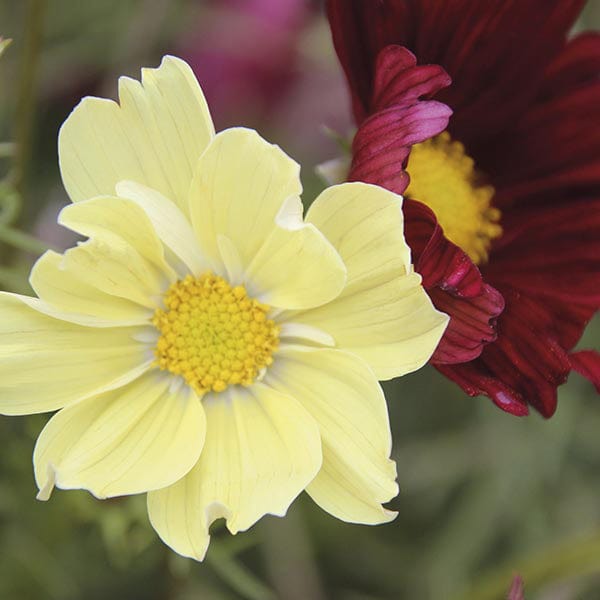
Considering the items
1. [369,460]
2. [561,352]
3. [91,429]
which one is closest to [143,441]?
[91,429]

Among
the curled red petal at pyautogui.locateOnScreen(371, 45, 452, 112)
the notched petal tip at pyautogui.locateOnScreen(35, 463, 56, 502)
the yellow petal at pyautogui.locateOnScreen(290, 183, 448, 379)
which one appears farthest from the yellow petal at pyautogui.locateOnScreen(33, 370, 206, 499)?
the curled red petal at pyautogui.locateOnScreen(371, 45, 452, 112)

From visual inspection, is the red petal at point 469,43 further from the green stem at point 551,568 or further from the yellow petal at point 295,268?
the green stem at point 551,568

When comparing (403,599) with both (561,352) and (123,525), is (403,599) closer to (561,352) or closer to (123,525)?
(123,525)

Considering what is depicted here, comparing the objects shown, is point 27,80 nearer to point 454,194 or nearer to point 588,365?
point 454,194

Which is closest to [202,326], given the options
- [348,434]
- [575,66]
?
[348,434]

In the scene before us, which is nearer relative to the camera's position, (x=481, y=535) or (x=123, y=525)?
(x=123, y=525)

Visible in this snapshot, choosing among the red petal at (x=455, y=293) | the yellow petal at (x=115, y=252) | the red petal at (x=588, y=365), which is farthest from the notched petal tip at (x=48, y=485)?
the red petal at (x=588, y=365)
